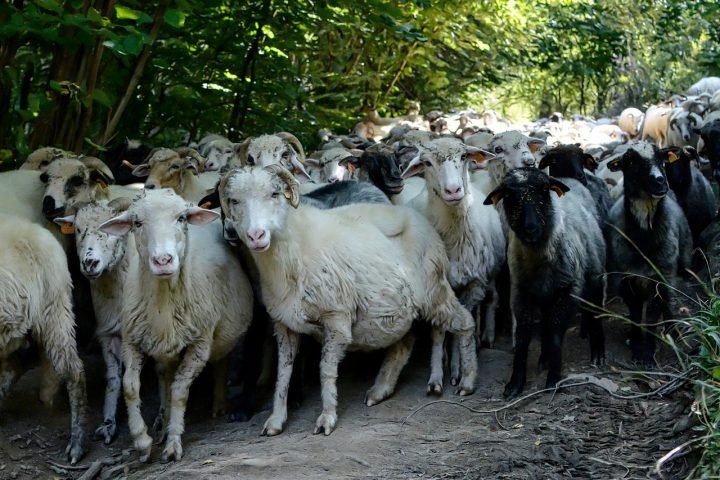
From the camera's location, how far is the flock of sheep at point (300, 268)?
6.59 meters

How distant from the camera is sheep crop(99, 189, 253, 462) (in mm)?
6336

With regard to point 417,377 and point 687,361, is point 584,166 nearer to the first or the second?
point 417,377

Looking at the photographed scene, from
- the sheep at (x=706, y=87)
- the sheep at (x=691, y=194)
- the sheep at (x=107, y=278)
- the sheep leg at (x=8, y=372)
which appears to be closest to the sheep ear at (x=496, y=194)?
the sheep at (x=107, y=278)

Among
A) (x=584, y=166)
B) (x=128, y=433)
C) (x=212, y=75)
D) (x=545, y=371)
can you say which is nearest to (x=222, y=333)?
(x=128, y=433)

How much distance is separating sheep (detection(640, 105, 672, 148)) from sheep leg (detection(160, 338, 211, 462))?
42.6ft

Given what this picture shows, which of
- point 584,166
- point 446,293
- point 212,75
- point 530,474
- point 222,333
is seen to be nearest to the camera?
point 530,474

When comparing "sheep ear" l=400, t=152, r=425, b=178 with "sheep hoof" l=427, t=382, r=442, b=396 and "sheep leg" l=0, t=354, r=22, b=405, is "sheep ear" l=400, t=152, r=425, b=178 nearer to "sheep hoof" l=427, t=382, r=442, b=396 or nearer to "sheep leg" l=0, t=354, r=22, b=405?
"sheep hoof" l=427, t=382, r=442, b=396

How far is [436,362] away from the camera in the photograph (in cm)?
740

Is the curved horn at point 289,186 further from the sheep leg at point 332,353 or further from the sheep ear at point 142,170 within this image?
the sheep ear at point 142,170

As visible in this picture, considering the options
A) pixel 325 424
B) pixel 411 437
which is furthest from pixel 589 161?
pixel 325 424

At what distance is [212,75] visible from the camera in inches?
485

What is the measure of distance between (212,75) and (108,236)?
563 cm

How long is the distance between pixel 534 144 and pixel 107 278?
4.48 metres

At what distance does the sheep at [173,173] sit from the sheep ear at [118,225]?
2.03m
